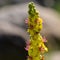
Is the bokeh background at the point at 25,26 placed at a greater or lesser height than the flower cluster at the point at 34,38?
lesser

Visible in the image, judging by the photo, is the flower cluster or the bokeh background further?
the bokeh background

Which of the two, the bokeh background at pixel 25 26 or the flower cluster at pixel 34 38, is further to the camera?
the bokeh background at pixel 25 26

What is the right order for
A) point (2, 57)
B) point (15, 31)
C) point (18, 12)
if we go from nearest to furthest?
point (2, 57)
point (15, 31)
point (18, 12)

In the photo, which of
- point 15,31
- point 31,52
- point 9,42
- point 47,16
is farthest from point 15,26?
point 31,52

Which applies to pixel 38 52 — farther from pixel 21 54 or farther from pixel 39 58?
pixel 21 54

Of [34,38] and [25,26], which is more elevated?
[34,38]

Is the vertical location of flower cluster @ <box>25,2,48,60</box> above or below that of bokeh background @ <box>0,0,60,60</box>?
above

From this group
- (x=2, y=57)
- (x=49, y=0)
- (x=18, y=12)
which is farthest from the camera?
(x=49, y=0)

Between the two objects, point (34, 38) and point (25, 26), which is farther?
point (25, 26)

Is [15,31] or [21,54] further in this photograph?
[15,31]

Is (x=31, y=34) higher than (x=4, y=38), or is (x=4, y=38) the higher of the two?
(x=31, y=34)
